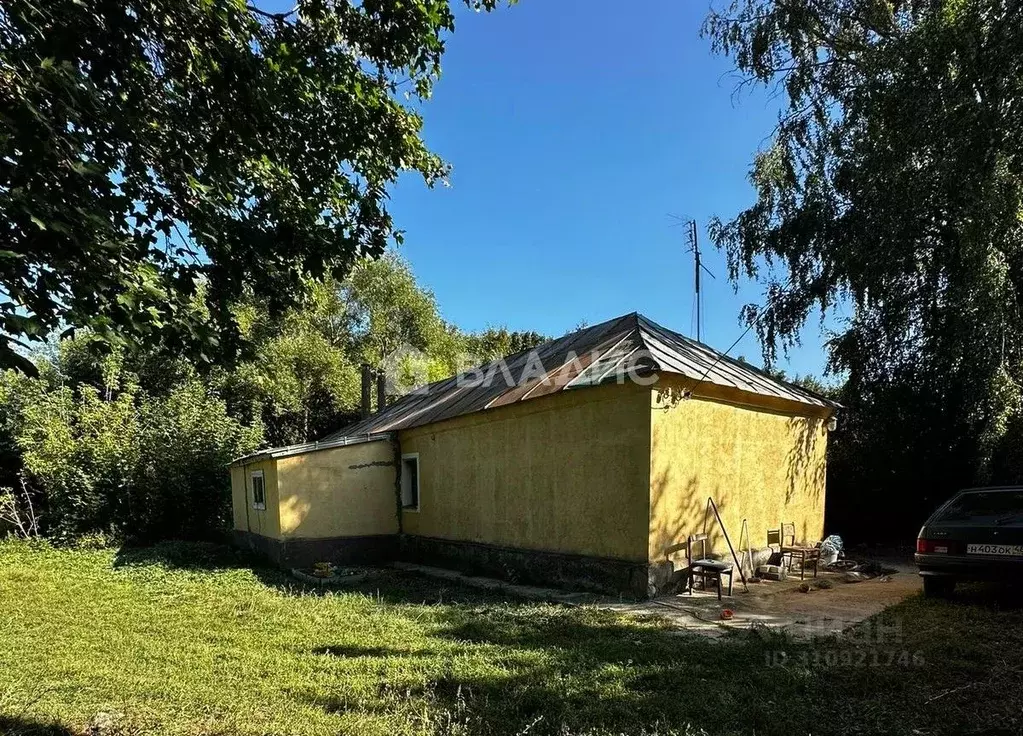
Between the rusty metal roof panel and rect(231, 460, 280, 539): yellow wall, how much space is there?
100 inches

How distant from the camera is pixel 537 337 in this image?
3219 centimetres

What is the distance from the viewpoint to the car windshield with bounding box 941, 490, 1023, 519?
7160mm

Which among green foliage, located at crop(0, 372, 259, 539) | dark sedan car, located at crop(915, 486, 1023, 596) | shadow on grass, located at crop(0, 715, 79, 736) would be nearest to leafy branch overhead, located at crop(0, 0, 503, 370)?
shadow on grass, located at crop(0, 715, 79, 736)

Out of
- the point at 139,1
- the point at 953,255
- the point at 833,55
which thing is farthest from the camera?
the point at 833,55

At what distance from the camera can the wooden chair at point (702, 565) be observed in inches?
327

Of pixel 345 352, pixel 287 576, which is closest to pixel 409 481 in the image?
pixel 287 576

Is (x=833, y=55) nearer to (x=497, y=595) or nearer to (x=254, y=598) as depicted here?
(x=497, y=595)

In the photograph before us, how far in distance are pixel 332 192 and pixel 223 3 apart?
5.19ft

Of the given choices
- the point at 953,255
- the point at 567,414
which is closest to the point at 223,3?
the point at 567,414

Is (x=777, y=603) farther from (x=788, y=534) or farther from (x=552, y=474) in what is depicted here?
(x=552, y=474)

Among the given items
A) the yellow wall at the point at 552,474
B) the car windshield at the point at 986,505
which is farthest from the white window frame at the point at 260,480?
the car windshield at the point at 986,505

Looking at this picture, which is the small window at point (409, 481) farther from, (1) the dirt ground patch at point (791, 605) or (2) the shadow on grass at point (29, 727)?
(2) the shadow on grass at point (29, 727)

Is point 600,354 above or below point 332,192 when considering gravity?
below

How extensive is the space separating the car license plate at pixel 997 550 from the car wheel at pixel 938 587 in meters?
0.91
